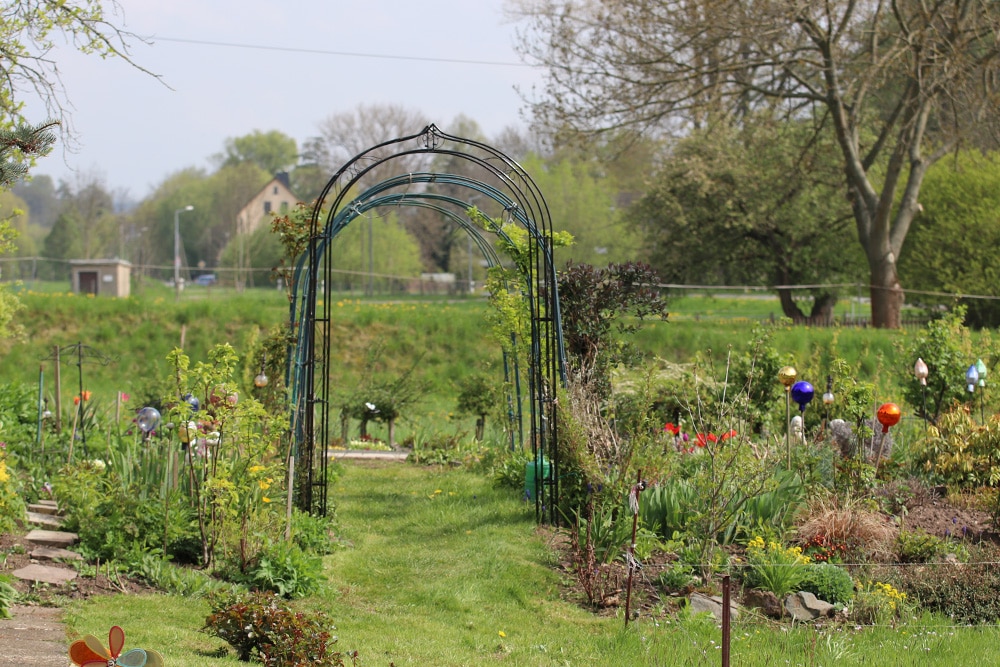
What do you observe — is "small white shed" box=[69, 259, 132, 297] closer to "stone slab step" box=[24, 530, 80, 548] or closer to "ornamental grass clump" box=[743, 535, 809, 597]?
"stone slab step" box=[24, 530, 80, 548]

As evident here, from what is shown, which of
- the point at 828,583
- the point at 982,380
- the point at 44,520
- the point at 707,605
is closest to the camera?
the point at 707,605

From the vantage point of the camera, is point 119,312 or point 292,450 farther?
point 119,312

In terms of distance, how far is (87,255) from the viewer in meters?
40.8

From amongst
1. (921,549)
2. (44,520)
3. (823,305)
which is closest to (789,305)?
(823,305)

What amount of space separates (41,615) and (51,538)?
1.39 meters

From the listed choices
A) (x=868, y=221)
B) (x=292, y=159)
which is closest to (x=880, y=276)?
(x=868, y=221)

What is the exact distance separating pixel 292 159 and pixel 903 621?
66.0m

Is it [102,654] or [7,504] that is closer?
[102,654]

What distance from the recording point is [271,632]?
15.6ft

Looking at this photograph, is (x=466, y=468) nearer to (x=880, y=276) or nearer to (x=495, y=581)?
(x=495, y=581)

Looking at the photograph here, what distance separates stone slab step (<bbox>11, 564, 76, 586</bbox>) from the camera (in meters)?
6.12

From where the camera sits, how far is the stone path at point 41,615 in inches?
Result: 178

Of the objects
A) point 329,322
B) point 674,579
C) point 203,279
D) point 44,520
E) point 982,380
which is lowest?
point 674,579

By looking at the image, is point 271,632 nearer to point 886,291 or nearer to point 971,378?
point 971,378
